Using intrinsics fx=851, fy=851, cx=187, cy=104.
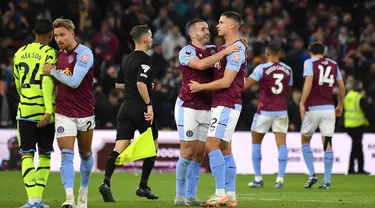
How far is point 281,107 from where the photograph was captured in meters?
16.5

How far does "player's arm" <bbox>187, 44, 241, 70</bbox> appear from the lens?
11023mm

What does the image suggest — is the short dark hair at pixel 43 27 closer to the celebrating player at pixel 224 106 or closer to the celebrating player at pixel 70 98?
the celebrating player at pixel 70 98

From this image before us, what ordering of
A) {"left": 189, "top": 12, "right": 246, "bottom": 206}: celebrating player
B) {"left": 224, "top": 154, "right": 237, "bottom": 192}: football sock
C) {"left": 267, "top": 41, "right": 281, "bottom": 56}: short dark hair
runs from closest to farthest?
1. {"left": 189, "top": 12, "right": 246, "bottom": 206}: celebrating player
2. {"left": 224, "top": 154, "right": 237, "bottom": 192}: football sock
3. {"left": 267, "top": 41, "right": 281, "bottom": 56}: short dark hair

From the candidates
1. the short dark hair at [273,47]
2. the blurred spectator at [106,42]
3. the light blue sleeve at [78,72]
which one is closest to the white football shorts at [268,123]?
the short dark hair at [273,47]

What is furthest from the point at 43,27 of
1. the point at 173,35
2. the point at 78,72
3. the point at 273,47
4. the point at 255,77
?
the point at 173,35

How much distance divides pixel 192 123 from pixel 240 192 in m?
3.64

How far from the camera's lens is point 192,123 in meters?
11.5

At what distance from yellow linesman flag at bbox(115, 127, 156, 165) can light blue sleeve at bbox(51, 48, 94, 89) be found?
127cm

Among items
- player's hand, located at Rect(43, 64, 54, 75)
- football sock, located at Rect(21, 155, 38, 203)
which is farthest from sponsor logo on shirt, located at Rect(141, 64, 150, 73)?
football sock, located at Rect(21, 155, 38, 203)

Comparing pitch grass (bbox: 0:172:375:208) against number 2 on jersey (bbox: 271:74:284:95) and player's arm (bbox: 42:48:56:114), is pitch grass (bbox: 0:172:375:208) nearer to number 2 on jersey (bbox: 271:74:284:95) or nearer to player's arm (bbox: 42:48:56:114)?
player's arm (bbox: 42:48:56:114)

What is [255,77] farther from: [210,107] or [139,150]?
[139,150]

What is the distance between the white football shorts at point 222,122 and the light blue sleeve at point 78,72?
178 cm

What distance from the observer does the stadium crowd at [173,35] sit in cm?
2289

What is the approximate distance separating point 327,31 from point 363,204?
15.3 meters
